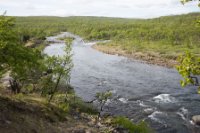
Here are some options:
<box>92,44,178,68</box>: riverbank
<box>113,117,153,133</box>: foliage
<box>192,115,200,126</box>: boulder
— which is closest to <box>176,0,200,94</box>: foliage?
<box>113,117,153,133</box>: foliage

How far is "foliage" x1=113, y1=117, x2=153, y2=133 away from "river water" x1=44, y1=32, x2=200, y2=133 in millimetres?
3985

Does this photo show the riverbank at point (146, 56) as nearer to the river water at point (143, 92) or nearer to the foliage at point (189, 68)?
the river water at point (143, 92)

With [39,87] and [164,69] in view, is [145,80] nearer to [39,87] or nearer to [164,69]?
[164,69]

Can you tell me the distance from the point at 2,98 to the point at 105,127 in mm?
13425

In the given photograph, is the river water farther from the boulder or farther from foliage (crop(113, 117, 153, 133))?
foliage (crop(113, 117, 153, 133))

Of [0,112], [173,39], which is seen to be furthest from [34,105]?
[173,39]

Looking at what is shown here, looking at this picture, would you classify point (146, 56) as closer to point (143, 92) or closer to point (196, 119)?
point (143, 92)

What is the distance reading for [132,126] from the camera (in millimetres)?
37094

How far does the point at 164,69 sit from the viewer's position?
86625mm

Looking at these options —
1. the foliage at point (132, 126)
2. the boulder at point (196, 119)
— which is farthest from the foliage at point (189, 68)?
the boulder at point (196, 119)

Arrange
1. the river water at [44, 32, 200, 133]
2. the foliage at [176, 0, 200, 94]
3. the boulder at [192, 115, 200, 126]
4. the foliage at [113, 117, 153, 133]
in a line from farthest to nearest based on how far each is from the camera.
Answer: the river water at [44, 32, 200, 133] < the boulder at [192, 115, 200, 126] < the foliage at [113, 117, 153, 133] < the foliage at [176, 0, 200, 94]

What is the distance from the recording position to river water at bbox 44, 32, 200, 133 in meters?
44.5

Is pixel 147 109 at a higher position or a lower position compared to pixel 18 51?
lower

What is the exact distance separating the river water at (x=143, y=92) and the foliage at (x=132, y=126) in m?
3.98
